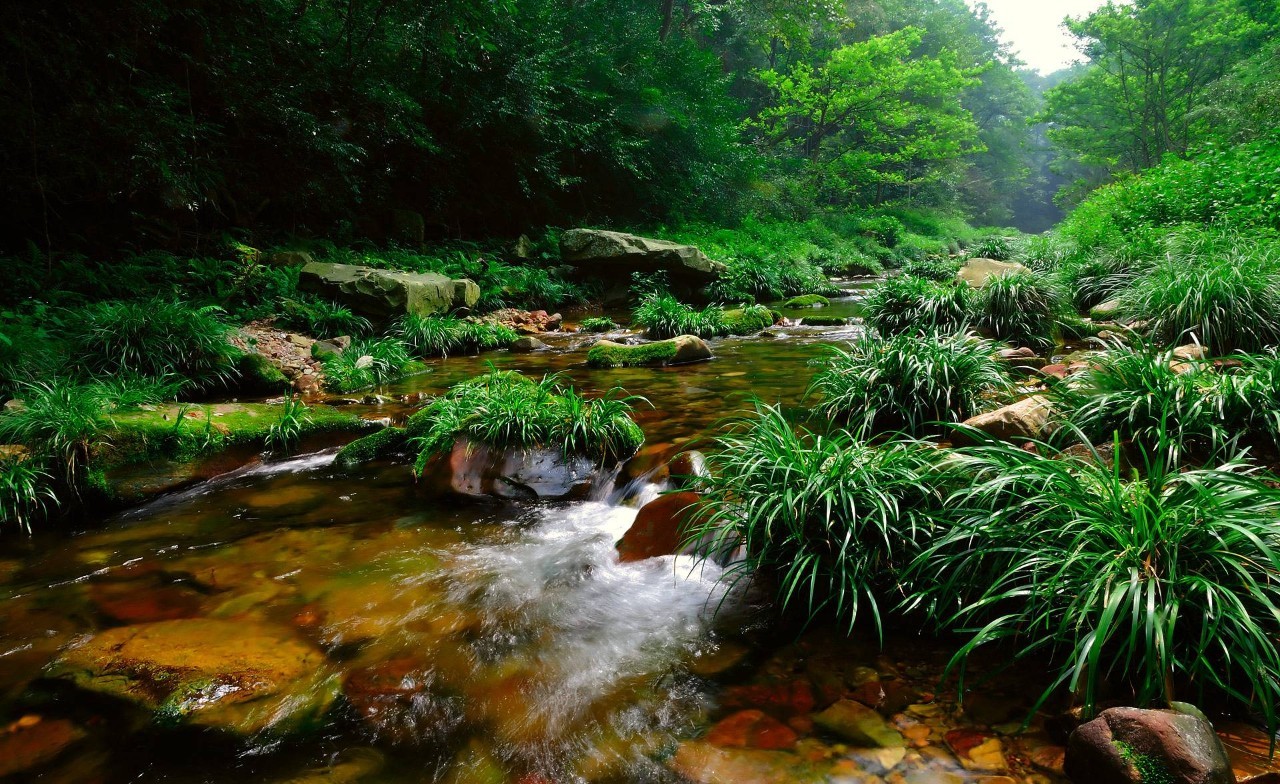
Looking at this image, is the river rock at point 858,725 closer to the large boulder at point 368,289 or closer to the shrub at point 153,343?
the shrub at point 153,343

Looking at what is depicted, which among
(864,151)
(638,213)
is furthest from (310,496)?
(864,151)

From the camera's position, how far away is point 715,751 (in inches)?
72.0

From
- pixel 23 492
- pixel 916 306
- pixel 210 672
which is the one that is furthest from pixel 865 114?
pixel 210 672

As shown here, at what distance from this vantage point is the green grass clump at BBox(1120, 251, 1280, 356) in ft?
15.8

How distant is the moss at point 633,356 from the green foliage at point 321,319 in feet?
13.0

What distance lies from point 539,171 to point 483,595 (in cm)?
1430

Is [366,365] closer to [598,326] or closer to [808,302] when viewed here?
[598,326]

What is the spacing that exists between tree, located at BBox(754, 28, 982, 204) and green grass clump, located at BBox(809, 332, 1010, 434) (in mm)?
25421

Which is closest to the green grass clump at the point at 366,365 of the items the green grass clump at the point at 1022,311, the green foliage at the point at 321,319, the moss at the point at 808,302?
the green foliage at the point at 321,319

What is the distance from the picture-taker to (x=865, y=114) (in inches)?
1087

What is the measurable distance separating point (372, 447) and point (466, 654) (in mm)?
2864

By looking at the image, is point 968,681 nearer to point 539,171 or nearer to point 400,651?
point 400,651

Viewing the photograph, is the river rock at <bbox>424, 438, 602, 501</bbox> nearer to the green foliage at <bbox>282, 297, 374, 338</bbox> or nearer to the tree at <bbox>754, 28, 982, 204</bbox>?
the green foliage at <bbox>282, 297, 374, 338</bbox>

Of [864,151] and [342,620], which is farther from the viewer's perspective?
A: [864,151]
